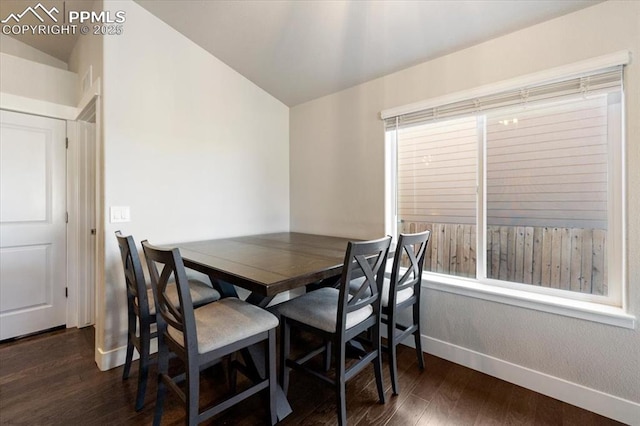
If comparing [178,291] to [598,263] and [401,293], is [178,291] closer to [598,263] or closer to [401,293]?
[401,293]

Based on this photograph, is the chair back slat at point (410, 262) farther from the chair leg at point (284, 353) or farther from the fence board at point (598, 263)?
the fence board at point (598, 263)

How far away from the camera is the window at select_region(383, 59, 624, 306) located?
1.67 m

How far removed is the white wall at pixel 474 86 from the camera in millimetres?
1531

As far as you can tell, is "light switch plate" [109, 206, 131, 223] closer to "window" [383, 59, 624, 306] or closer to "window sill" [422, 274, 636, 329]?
Result: "window" [383, 59, 624, 306]

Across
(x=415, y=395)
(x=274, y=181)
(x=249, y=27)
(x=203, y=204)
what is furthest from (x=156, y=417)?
(x=249, y=27)

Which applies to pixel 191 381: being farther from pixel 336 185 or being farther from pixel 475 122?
pixel 475 122

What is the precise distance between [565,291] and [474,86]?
145 cm

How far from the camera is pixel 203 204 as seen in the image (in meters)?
2.60

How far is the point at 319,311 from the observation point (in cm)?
161

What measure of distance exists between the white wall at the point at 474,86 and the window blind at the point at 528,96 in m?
0.09

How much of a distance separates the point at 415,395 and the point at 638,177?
5.60 ft

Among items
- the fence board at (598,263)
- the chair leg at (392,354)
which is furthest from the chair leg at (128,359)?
the fence board at (598,263)

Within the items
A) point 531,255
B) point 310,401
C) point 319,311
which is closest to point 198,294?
point 319,311

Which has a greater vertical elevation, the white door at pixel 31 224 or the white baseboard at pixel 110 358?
the white door at pixel 31 224
